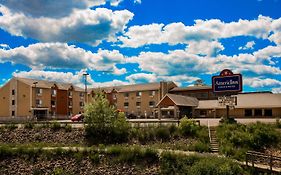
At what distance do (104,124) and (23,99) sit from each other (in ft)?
138

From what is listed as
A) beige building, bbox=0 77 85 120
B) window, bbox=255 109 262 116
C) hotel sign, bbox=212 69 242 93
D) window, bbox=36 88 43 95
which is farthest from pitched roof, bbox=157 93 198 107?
window, bbox=36 88 43 95

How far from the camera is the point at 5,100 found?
75.5 meters

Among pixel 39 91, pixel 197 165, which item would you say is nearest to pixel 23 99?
pixel 39 91

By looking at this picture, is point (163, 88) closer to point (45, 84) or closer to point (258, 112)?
point (258, 112)

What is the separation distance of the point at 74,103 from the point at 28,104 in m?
13.6

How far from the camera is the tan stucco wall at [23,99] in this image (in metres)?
72.0

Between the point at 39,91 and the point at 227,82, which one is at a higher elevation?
the point at 39,91

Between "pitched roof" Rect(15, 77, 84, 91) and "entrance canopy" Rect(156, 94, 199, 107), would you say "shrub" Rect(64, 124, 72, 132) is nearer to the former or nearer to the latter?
"entrance canopy" Rect(156, 94, 199, 107)

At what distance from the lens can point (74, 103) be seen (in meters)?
83.1

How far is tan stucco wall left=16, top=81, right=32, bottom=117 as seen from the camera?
236 feet

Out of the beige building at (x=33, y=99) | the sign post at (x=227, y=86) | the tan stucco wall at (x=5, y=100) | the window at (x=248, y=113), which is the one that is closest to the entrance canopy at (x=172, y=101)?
the window at (x=248, y=113)

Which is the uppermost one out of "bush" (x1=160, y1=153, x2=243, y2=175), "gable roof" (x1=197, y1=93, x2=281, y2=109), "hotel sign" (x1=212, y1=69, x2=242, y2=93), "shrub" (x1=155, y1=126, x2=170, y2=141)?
"hotel sign" (x1=212, y1=69, x2=242, y2=93)

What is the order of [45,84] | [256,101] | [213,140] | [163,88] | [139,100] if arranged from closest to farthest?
[213,140], [256,101], [163,88], [45,84], [139,100]

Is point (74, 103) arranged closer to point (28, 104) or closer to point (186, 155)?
point (28, 104)
